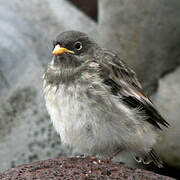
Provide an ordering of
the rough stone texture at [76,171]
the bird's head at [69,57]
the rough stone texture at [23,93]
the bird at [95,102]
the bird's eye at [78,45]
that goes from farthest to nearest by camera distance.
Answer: the rough stone texture at [23,93]
the bird's eye at [78,45]
the bird's head at [69,57]
the bird at [95,102]
the rough stone texture at [76,171]

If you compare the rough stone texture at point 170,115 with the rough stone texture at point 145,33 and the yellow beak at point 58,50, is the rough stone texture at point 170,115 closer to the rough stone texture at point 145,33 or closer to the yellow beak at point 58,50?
the rough stone texture at point 145,33

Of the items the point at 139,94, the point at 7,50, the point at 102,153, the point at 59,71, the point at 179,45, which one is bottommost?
the point at 102,153

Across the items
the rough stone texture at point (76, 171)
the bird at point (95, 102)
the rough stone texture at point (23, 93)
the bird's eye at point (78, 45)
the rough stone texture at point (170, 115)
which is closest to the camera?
the rough stone texture at point (76, 171)

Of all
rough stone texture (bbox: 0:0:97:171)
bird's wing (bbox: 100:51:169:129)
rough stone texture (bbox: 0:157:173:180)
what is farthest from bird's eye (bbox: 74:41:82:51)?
rough stone texture (bbox: 0:0:97:171)

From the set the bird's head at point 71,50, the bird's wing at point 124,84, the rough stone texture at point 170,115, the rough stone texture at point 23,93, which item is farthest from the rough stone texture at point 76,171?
the rough stone texture at point 170,115

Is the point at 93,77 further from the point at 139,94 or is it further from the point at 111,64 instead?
the point at 139,94

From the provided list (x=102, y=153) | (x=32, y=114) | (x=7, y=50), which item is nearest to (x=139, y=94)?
(x=102, y=153)

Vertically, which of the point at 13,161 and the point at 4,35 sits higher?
the point at 4,35
